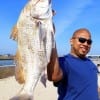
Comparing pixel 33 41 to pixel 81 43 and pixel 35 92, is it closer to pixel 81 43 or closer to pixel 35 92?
pixel 81 43

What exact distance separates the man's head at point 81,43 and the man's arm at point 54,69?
1.64ft

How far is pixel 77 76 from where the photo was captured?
474 cm

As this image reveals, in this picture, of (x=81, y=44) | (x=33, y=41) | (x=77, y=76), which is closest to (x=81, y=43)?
(x=81, y=44)

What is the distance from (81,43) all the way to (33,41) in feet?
3.77

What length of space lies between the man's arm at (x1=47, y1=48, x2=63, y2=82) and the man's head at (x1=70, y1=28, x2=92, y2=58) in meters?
0.50

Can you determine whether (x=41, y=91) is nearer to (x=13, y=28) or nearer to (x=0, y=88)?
(x=0, y=88)

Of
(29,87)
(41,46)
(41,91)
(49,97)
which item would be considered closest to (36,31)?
(41,46)

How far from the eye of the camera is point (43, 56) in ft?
12.8

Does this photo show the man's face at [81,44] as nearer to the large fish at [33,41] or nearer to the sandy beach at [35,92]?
the large fish at [33,41]

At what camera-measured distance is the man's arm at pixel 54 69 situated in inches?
165

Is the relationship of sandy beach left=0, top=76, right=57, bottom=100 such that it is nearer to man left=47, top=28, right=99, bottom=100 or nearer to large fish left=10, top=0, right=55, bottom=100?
man left=47, top=28, right=99, bottom=100

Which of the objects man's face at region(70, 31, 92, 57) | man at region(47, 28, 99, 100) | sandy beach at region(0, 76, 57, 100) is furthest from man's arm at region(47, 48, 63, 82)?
sandy beach at region(0, 76, 57, 100)

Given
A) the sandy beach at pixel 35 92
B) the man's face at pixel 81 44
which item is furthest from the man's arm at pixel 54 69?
the sandy beach at pixel 35 92

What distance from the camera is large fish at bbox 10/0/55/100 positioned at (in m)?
3.88
